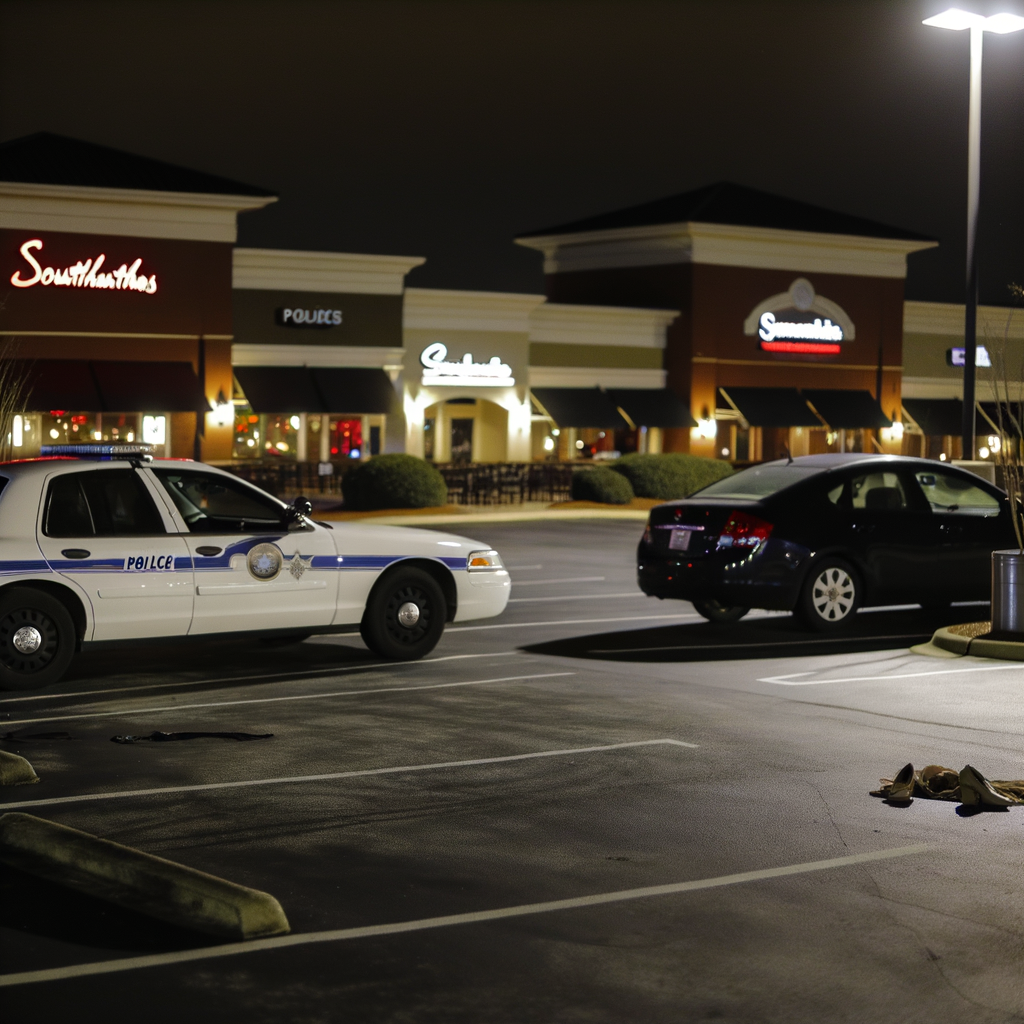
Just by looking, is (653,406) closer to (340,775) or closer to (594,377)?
(594,377)

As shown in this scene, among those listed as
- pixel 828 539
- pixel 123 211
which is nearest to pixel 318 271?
pixel 123 211

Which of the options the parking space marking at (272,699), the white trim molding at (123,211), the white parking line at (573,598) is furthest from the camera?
the white trim molding at (123,211)

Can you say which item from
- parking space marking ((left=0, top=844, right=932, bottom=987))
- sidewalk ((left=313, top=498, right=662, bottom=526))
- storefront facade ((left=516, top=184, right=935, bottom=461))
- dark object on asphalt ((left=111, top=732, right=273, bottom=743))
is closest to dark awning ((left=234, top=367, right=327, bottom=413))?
sidewalk ((left=313, top=498, right=662, bottom=526))

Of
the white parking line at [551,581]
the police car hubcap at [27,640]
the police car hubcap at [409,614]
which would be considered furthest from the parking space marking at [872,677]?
the white parking line at [551,581]

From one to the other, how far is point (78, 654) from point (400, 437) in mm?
31917

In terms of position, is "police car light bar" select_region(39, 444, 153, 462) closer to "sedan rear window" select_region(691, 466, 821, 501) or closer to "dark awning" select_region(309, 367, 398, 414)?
"sedan rear window" select_region(691, 466, 821, 501)

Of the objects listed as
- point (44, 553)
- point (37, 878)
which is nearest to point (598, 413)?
point (44, 553)

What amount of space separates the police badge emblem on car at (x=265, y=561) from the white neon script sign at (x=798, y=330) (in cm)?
4165

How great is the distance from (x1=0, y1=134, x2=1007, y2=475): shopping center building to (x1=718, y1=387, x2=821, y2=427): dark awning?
0.08 metres

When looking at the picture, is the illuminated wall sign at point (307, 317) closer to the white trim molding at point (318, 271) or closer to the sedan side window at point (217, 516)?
the white trim molding at point (318, 271)

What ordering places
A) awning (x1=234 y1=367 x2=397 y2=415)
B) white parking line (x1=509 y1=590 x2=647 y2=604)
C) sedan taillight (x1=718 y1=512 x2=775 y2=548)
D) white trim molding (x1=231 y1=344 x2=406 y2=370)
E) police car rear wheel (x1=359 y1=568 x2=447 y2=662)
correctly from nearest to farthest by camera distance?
police car rear wheel (x1=359 y1=568 x2=447 y2=662)
sedan taillight (x1=718 y1=512 x2=775 y2=548)
white parking line (x1=509 y1=590 x2=647 y2=604)
awning (x1=234 y1=367 x2=397 y2=415)
white trim molding (x1=231 y1=344 x2=406 y2=370)

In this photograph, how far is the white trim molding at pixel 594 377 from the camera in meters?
48.3

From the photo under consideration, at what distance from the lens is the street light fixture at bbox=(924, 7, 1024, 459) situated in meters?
A: 18.7

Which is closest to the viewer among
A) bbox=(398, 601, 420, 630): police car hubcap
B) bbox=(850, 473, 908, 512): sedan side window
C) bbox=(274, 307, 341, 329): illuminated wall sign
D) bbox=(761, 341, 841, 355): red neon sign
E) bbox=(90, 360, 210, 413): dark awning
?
bbox=(398, 601, 420, 630): police car hubcap
